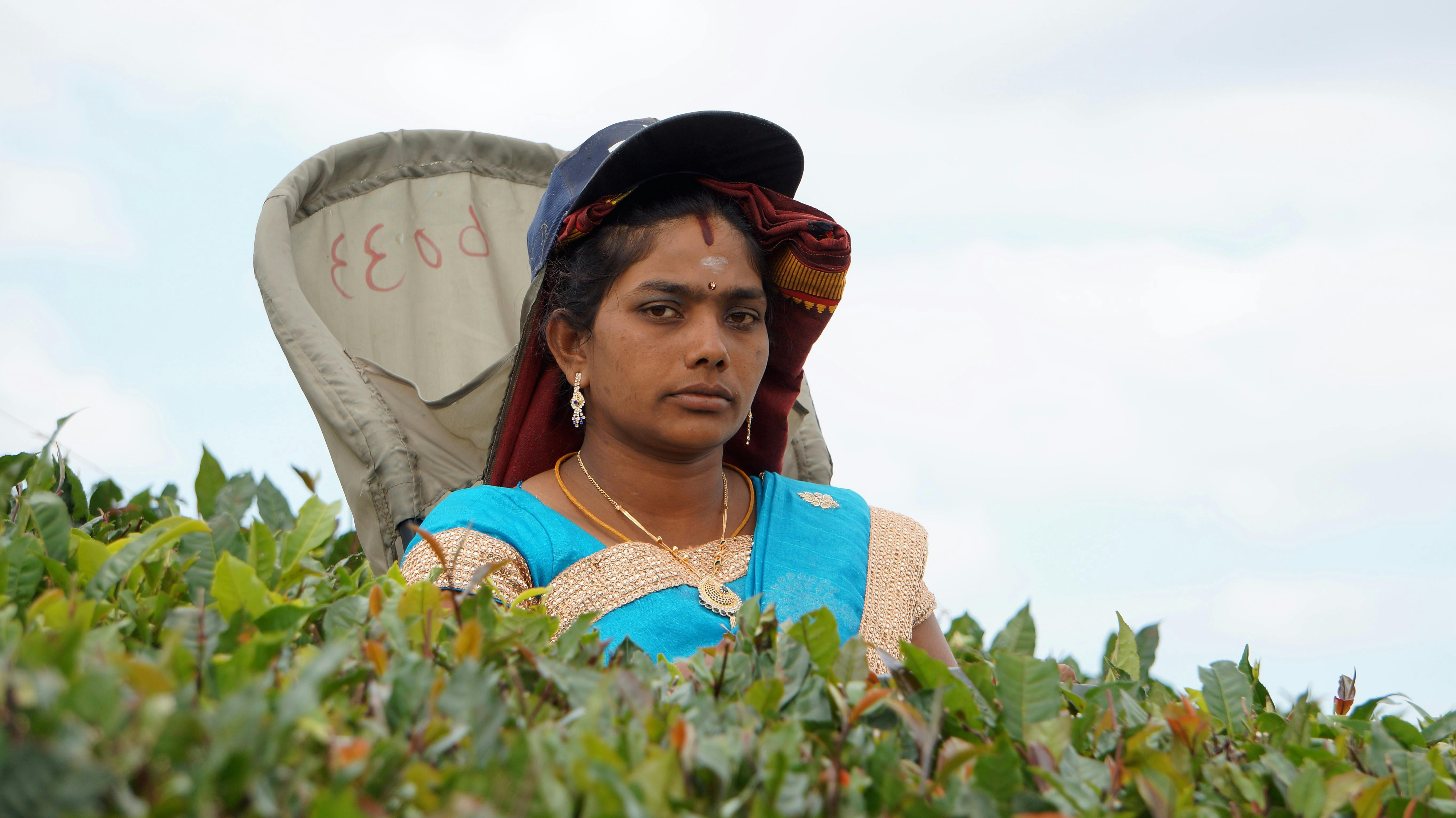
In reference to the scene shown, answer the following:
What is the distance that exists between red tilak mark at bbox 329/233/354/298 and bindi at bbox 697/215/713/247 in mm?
1432

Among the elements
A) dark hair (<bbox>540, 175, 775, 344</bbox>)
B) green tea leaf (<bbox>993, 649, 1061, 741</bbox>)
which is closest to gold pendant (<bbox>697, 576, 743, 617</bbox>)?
dark hair (<bbox>540, 175, 775, 344</bbox>)

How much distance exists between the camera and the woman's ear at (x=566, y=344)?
2.50 metres

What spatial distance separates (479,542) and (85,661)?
48.2 inches

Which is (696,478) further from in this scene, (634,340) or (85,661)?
(85,661)

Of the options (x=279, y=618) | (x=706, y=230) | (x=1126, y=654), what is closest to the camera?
(x=279, y=618)

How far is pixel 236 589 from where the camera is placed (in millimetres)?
1165

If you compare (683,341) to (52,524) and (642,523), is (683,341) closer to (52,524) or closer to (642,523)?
(642,523)

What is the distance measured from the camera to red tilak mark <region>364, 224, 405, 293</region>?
334 cm

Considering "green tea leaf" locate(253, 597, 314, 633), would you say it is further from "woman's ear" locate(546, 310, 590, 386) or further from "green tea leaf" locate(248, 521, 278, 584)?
"woman's ear" locate(546, 310, 590, 386)

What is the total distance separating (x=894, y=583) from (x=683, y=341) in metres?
0.79

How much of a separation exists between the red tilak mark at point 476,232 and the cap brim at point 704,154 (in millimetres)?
1215

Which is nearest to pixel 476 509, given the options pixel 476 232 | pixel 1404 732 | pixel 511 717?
pixel 511 717

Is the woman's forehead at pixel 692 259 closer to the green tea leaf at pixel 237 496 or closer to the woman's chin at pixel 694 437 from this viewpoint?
the woman's chin at pixel 694 437

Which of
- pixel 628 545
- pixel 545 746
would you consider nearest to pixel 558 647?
pixel 545 746
